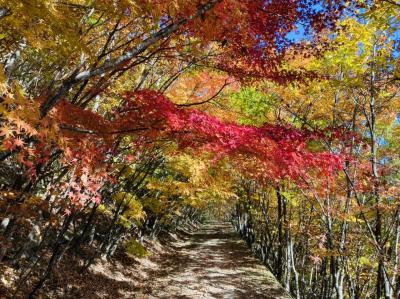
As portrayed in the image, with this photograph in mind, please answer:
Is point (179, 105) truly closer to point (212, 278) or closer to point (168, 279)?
point (168, 279)

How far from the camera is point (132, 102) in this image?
734 cm

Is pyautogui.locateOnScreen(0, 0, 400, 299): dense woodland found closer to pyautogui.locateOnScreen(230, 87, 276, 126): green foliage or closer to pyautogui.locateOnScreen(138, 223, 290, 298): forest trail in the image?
pyautogui.locateOnScreen(230, 87, 276, 126): green foliage

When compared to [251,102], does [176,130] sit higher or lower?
lower

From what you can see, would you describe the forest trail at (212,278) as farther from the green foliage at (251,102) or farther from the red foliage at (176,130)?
the red foliage at (176,130)

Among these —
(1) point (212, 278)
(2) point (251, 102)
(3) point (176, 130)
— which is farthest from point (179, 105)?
(1) point (212, 278)

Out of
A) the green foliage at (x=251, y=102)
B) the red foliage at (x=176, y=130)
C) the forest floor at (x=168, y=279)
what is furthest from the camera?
the green foliage at (x=251, y=102)

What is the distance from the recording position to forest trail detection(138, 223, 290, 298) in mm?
13886

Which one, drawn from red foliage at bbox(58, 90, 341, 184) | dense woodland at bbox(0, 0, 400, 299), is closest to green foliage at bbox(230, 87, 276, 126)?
dense woodland at bbox(0, 0, 400, 299)

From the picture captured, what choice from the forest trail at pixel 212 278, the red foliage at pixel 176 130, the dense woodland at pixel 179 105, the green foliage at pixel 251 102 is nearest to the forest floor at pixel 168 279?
the forest trail at pixel 212 278

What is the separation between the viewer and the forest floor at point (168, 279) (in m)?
11.6

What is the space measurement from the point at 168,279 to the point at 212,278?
2.10m

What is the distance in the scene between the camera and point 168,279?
1555 cm

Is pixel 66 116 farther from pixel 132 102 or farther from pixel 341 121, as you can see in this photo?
pixel 341 121


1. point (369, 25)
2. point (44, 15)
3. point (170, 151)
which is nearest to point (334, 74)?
point (369, 25)
